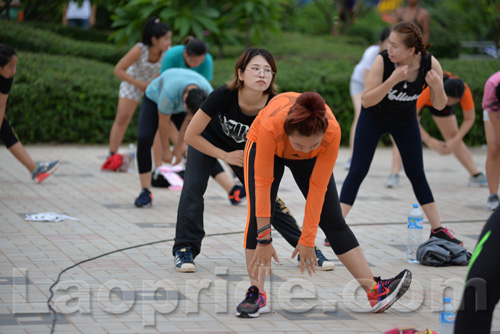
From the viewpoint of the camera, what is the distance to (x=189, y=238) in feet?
18.1

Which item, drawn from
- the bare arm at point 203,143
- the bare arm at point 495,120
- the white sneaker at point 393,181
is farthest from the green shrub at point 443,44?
the bare arm at point 203,143

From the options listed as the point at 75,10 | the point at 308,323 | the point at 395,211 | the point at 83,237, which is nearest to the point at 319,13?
the point at 75,10

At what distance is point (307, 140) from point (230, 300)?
4.32 feet

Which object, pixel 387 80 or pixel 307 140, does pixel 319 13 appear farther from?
pixel 307 140

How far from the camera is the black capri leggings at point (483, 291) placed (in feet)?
10.4

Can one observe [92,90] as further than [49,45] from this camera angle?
No

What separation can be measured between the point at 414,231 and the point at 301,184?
166cm

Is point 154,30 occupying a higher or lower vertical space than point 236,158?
higher

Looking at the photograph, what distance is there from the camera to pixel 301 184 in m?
4.64

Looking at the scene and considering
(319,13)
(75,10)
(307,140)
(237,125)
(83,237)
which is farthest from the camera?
(319,13)

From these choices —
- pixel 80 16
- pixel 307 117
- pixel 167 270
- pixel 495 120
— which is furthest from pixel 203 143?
pixel 80 16

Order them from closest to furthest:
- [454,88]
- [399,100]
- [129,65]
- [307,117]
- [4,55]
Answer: [307,117] < [399,100] < [4,55] < [454,88] < [129,65]

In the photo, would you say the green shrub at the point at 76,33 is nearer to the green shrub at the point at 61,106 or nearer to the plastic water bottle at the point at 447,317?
the green shrub at the point at 61,106

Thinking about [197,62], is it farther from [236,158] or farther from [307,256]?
[307,256]
